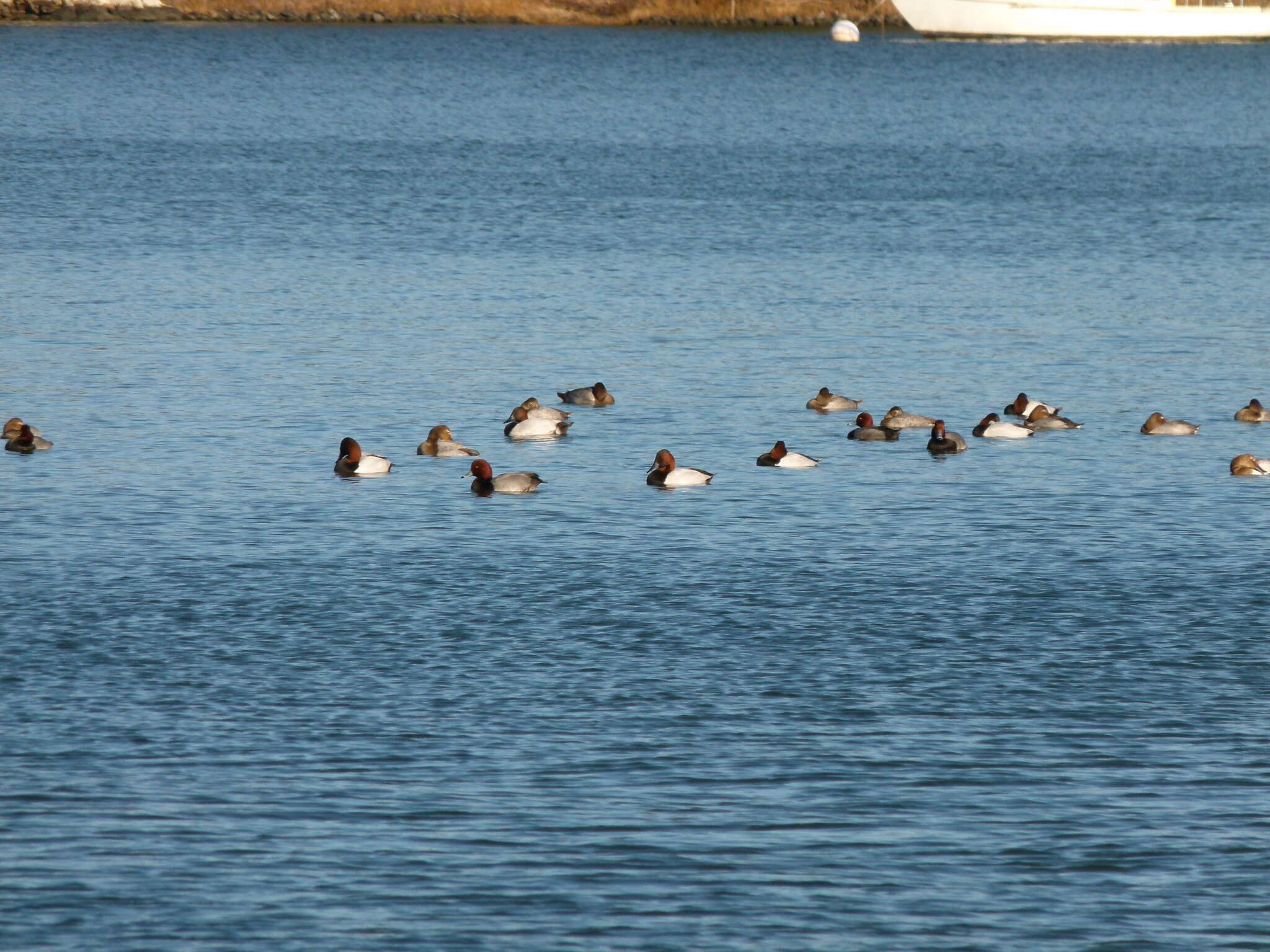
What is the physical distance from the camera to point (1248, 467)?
3275 centimetres

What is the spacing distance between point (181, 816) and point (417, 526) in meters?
11.2

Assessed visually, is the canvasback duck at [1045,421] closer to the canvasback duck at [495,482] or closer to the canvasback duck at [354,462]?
the canvasback duck at [495,482]

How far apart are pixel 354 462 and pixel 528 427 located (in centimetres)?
399

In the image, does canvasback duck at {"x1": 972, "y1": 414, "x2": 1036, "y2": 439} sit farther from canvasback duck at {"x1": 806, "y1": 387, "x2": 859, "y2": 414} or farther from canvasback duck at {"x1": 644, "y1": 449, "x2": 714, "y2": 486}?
canvasback duck at {"x1": 644, "y1": 449, "x2": 714, "y2": 486}

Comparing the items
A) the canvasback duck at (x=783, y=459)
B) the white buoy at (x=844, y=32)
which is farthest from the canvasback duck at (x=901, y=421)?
the white buoy at (x=844, y=32)

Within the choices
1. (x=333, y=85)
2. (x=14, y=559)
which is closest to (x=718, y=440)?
(x=14, y=559)

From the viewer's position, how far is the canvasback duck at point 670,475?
103 ft

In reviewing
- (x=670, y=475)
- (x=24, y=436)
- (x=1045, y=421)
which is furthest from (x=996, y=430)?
(x=24, y=436)

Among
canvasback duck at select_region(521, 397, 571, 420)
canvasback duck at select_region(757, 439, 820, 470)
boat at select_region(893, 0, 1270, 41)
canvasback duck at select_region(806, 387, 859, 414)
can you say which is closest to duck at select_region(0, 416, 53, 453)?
canvasback duck at select_region(521, 397, 571, 420)

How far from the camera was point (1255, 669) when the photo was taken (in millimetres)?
23156

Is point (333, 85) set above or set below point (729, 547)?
above

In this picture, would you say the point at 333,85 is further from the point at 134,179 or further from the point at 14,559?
the point at 14,559

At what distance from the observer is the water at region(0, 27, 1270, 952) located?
17469 millimetres

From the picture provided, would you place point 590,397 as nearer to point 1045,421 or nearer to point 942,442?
point 942,442
